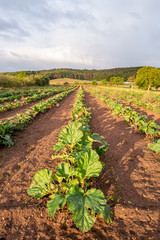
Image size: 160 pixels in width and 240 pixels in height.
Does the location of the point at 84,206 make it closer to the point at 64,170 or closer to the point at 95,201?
the point at 95,201

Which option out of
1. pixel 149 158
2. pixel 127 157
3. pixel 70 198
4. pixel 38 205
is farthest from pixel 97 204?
pixel 149 158

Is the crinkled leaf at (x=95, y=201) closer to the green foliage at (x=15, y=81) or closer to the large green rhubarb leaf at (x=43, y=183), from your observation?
the large green rhubarb leaf at (x=43, y=183)

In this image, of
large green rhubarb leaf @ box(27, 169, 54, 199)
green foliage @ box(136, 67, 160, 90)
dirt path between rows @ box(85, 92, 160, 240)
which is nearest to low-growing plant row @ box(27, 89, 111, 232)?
large green rhubarb leaf @ box(27, 169, 54, 199)

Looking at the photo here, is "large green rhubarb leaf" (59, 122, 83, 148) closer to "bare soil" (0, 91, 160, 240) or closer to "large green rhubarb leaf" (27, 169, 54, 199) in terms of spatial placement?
"large green rhubarb leaf" (27, 169, 54, 199)

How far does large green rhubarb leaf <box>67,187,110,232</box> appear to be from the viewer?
1.38 metres

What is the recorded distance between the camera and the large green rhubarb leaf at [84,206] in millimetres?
1377

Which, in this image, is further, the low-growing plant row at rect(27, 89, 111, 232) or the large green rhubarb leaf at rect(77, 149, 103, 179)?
the large green rhubarb leaf at rect(77, 149, 103, 179)

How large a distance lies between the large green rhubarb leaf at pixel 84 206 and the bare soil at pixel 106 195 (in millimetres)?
490

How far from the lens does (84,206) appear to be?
1.48 metres

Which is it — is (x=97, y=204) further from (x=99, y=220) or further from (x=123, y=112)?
(x=123, y=112)

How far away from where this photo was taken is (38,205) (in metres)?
2.08

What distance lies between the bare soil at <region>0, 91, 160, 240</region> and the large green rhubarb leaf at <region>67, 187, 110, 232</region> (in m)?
0.49

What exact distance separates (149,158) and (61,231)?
3338 mm

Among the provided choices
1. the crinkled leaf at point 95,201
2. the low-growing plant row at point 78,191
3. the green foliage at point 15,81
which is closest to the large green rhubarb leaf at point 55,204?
the low-growing plant row at point 78,191
